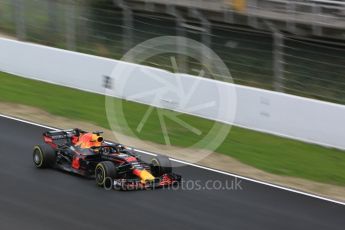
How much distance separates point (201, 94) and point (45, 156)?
6.29 meters

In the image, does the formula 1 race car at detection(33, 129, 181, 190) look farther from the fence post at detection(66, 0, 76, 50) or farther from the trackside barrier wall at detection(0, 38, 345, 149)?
the fence post at detection(66, 0, 76, 50)

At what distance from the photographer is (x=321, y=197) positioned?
1045 cm

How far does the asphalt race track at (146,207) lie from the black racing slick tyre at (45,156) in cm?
12

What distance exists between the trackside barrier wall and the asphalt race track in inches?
153

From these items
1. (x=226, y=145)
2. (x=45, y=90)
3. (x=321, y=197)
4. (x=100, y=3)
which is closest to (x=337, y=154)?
(x=226, y=145)

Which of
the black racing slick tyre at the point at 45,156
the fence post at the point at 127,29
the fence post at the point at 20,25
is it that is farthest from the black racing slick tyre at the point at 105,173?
the fence post at the point at 20,25

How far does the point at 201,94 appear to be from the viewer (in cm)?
1616

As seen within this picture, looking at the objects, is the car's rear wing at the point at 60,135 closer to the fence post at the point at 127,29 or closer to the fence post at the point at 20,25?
the fence post at the point at 127,29

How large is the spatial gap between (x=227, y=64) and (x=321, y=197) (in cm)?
875

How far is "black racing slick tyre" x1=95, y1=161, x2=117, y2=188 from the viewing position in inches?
381

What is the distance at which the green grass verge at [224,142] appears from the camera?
12.5 metres

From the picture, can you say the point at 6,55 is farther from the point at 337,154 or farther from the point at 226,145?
the point at 337,154

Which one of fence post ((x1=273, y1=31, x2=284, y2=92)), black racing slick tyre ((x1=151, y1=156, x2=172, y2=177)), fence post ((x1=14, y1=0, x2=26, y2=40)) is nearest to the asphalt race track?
black racing slick tyre ((x1=151, y1=156, x2=172, y2=177))

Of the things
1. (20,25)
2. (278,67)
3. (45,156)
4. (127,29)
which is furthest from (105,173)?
(20,25)
